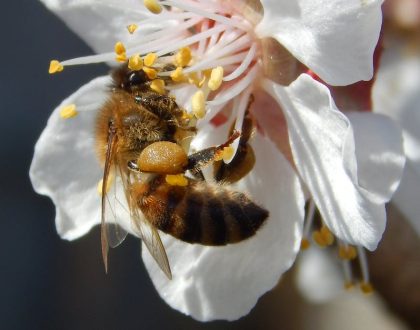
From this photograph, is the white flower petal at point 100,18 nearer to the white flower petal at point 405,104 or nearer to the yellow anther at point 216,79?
the yellow anther at point 216,79

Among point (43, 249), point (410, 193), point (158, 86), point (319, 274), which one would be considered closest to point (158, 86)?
point (158, 86)

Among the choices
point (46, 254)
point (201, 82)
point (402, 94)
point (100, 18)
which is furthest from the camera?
point (46, 254)

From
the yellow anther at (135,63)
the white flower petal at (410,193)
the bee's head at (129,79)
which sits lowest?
the white flower petal at (410,193)

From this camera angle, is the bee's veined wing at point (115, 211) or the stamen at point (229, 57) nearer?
the bee's veined wing at point (115, 211)

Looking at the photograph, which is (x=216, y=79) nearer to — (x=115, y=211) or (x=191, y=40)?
(x=191, y=40)

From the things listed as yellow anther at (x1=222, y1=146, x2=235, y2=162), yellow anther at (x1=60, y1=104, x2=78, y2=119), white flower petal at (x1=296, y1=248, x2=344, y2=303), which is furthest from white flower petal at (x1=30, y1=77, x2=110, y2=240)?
white flower petal at (x1=296, y1=248, x2=344, y2=303)

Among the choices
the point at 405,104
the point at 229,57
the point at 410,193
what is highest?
the point at 229,57

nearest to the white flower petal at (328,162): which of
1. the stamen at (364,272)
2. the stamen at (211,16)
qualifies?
the stamen at (211,16)
